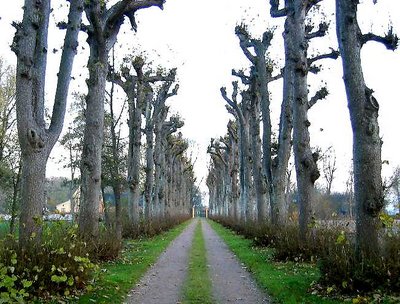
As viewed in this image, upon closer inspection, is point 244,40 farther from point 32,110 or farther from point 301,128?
point 32,110

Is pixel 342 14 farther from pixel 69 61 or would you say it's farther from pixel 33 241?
pixel 33 241

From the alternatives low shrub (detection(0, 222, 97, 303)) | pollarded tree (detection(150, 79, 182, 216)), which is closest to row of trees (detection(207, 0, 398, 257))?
pollarded tree (detection(150, 79, 182, 216))

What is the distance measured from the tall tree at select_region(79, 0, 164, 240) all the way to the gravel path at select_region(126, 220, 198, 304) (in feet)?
7.49

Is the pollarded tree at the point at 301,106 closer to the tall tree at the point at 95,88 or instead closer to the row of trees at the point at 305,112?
the row of trees at the point at 305,112

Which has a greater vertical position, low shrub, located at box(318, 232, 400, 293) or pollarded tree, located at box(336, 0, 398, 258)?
pollarded tree, located at box(336, 0, 398, 258)

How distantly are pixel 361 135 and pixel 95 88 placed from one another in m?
8.34

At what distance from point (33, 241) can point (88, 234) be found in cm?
455

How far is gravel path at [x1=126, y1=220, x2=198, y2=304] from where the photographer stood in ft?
27.4

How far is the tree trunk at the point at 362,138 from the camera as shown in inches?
307

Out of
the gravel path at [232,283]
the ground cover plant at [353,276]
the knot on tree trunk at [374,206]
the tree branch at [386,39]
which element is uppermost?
the tree branch at [386,39]

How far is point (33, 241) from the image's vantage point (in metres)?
7.80

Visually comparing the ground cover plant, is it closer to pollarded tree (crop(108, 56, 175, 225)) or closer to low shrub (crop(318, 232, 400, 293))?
low shrub (crop(318, 232, 400, 293))

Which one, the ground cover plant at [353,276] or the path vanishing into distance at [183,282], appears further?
the path vanishing into distance at [183,282]

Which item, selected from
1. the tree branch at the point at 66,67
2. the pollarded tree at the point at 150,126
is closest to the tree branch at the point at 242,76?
the pollarded tree at the point at 150,126
